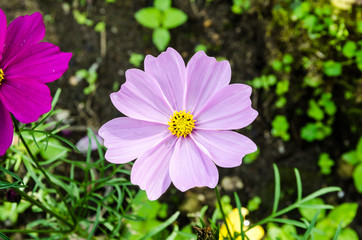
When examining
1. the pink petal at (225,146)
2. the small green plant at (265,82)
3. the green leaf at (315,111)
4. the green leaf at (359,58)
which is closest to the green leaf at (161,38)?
the small green plant at (265,82)

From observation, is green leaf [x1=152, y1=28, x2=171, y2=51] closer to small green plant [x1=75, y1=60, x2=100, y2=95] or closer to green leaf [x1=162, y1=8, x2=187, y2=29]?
green leaf [x1=162, y1=8, x2=187, y2=29]

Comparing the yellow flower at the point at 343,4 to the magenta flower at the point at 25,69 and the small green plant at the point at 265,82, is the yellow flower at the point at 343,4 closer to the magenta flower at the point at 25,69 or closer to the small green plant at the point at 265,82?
the small green plant at the point at 265,82

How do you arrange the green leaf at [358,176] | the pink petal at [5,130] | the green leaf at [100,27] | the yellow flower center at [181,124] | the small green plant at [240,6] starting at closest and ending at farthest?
the pink petal at [5,130]
the yellow flower center at [181,124]
the green leaf at [358,176]
the small green plant at [240,6]
the green leaf at [100,27]

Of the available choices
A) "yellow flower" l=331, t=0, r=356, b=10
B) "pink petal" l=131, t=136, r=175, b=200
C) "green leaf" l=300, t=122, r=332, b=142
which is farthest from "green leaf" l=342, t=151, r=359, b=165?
"pink petal" l=131, t=136, r=175, b=200

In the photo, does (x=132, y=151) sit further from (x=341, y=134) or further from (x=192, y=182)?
(x=341, y=134)

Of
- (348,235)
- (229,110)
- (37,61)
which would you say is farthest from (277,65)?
(37,61)

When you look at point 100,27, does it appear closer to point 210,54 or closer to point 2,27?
point 210,54
